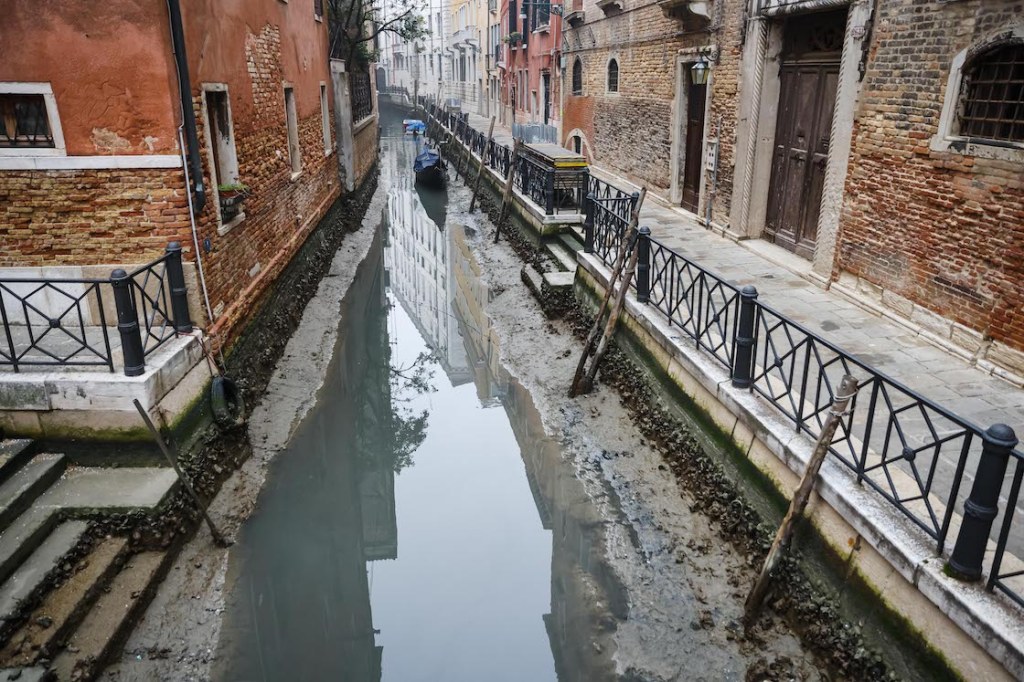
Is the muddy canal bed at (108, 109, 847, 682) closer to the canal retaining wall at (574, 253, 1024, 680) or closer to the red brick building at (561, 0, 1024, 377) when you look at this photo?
the canal retaining wall at (574, 253, 1024, 680)

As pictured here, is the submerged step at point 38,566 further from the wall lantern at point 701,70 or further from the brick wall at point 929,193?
the wall lantern at point 701,70

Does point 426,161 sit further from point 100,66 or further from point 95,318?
point 100,66

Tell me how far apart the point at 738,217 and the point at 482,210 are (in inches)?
331

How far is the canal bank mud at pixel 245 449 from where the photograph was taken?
157 inches

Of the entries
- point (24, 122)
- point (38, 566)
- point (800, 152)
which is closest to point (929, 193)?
point (800, 152)

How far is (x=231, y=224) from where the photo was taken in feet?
21.6

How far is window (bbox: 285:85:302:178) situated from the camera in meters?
9.76

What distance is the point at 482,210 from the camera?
53.6ft

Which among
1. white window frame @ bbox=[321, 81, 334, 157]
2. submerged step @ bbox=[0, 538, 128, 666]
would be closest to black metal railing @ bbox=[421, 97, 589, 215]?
white window frame @ bbox=[321, 81, 334, 157]

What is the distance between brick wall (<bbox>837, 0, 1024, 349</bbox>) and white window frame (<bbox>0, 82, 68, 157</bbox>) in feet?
21.9

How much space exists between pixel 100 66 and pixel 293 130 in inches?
199

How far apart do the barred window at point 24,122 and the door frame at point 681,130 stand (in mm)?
7657

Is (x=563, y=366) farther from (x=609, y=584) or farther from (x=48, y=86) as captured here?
(x=48, y=86)

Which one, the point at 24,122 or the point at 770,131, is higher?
the point at 24,122
